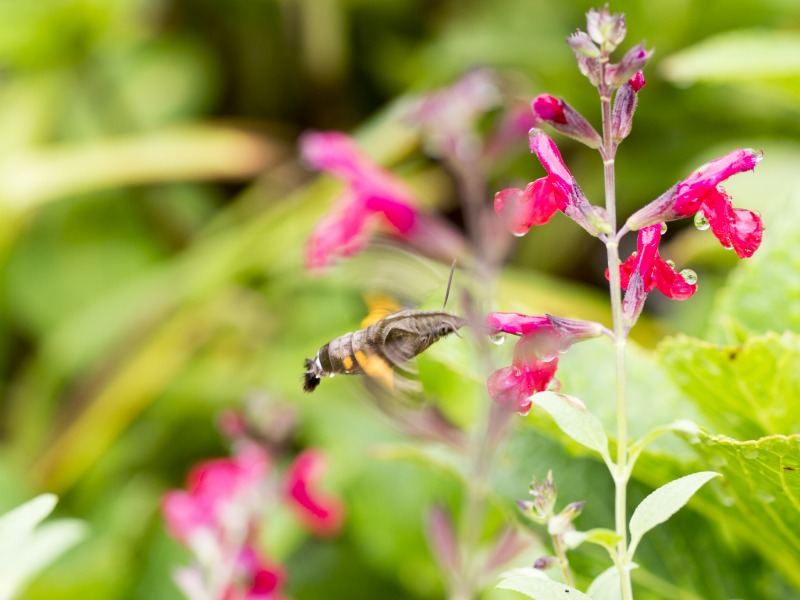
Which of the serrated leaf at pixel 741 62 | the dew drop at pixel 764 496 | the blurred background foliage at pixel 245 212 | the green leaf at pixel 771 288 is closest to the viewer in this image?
the dew drop at pixel 764 496

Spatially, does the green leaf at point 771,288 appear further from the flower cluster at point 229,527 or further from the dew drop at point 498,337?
the flower cluster at point 229,527

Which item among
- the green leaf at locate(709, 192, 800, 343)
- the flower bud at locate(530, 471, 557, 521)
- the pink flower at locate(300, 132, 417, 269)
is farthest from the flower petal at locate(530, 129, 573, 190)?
the pink flower at locate(300, 132, 417, 269)

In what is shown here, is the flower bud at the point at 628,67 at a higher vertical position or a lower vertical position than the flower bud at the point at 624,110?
higher

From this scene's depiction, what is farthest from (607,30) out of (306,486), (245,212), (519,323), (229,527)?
(245,212)

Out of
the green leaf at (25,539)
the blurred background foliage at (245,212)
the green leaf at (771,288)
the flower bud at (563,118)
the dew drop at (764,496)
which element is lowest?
the blurred background foliage at (245,212)

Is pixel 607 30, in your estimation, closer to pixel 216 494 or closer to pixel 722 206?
pixel 722 206

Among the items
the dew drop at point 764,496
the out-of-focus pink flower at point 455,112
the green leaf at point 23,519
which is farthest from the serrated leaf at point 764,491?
the out-of-focus pink flower at point 455,112

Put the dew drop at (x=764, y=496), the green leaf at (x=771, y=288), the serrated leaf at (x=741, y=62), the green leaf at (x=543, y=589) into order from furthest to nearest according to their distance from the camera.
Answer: the serrated leaf at (x=741, y=62)
the green leaf at (x=771, y=288)
the dew drop at (x=764, y=496)
the green leaf at (x=543, y=589)
